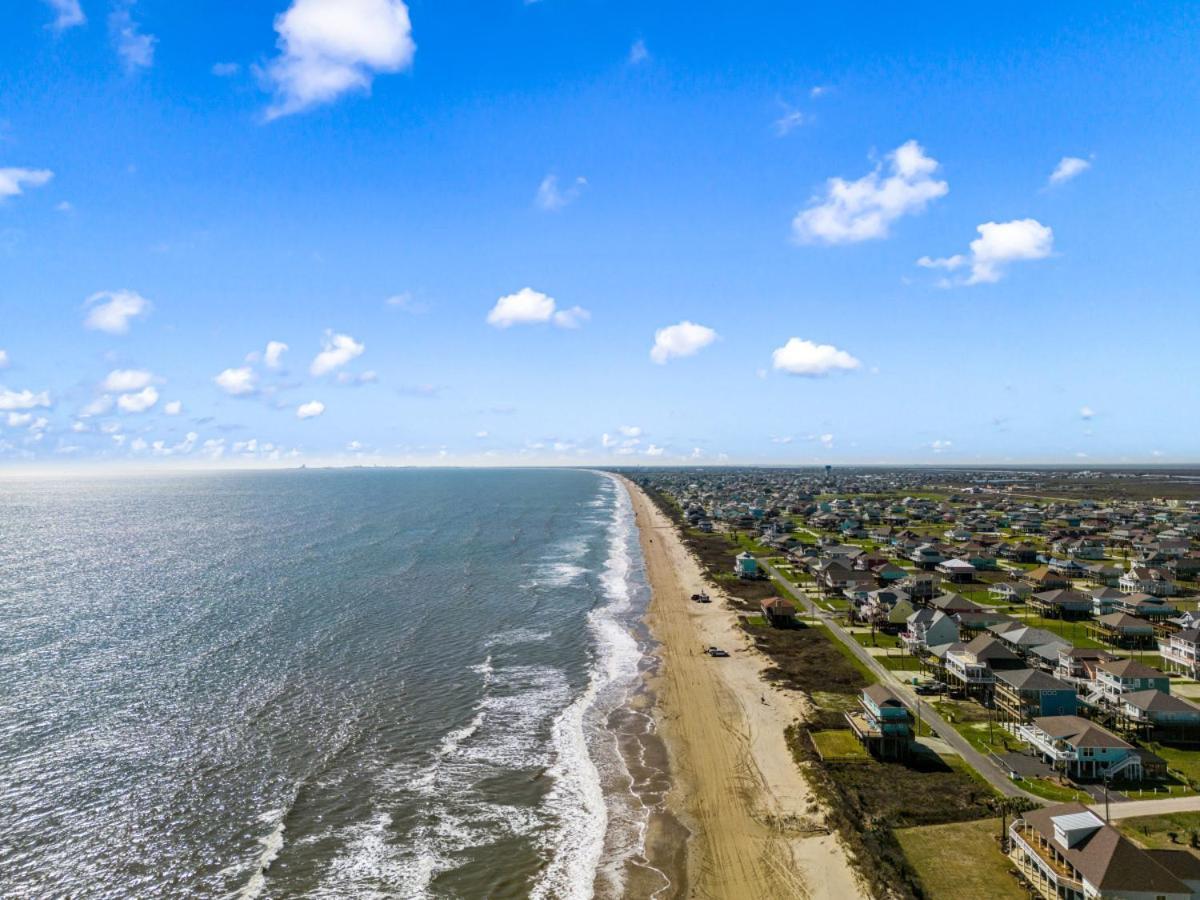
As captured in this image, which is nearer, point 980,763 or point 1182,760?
point 980,763

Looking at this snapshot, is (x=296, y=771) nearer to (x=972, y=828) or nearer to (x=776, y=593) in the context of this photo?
(x=972, y=828)

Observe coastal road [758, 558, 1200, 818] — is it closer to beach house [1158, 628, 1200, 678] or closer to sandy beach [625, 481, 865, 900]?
sandy beach [625, 481, 865, 900]

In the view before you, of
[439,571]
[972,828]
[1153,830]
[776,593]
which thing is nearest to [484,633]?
[439,571]

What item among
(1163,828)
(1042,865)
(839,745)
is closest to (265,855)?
(839,745)

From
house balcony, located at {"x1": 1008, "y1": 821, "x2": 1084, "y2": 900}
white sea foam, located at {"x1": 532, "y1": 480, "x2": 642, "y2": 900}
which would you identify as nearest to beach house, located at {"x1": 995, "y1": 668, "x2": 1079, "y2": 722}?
house balcony, located at {"x1": 1008, "y1": 821, "x2": 1084, "y2": 900}

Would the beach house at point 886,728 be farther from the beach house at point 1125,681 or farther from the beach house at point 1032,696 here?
the beach house at point 1125,681

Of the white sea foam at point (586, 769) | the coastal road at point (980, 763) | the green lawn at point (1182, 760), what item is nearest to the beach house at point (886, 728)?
the coastal road at point (980, 763)

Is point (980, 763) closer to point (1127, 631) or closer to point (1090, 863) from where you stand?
point (1090, 863)
